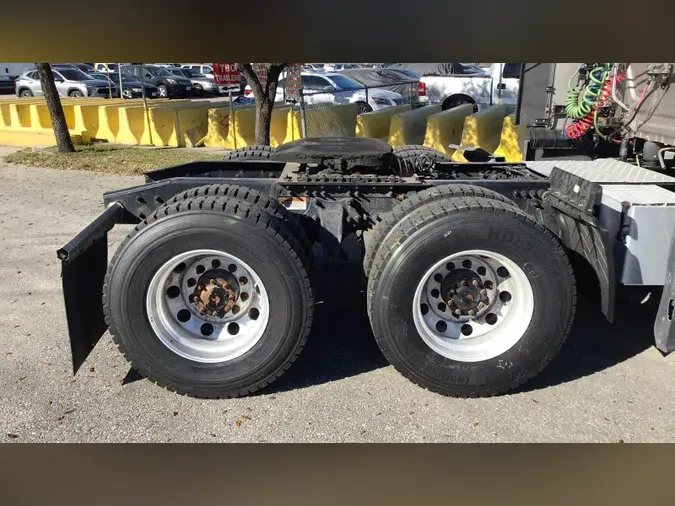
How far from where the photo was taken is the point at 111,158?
12031 mm

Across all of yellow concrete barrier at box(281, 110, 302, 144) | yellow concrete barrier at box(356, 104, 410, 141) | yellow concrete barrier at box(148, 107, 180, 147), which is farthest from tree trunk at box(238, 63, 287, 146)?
yellow concrete barrier at box(148, 107, 180, 147)

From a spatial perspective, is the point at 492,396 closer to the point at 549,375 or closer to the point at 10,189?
the point at 549,375

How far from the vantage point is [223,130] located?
45.4 ft

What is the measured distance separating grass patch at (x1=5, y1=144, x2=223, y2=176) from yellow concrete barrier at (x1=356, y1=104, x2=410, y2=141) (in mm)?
3012

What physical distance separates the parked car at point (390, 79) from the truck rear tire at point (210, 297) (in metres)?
14.7

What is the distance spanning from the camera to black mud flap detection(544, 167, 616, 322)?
→ 3467mm

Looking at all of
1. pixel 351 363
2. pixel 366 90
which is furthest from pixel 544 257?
pixel 366 90

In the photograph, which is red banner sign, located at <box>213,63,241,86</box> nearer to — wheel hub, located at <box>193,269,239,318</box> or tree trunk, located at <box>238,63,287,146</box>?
tree trunk, located at <box>238,63,287,146</box>

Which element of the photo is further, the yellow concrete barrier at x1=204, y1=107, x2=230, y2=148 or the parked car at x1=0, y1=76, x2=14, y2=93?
the parked car at x1=0, y1=76, x2=14, y2=93

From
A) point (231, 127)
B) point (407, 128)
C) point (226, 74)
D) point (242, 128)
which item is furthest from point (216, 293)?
point (231, 127)

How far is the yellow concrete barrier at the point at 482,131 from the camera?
1061 centimetres

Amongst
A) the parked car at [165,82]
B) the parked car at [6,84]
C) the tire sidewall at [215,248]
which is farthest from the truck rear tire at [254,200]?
the parked car at [6,84]

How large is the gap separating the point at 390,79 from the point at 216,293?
59.5 ft

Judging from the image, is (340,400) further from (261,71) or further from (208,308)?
(261,71)
